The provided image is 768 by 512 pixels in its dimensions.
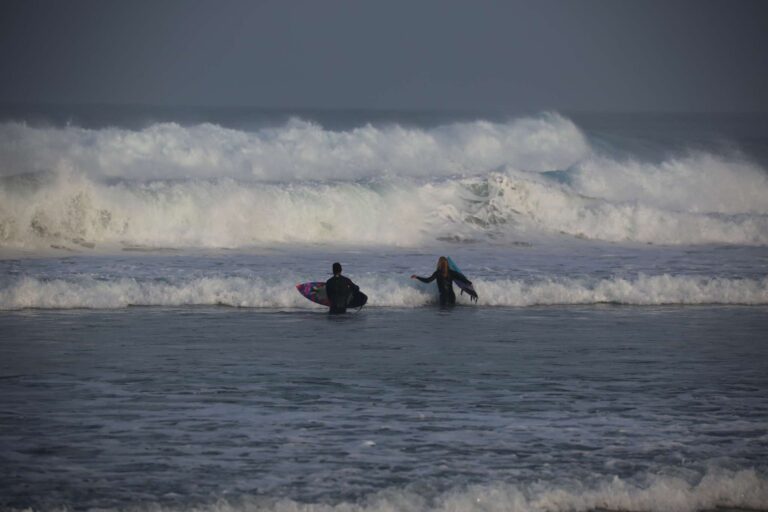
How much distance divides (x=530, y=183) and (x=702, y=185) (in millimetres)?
13625

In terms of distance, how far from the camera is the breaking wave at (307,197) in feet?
104

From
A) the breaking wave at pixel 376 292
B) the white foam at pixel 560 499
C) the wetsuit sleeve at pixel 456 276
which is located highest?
the wetsuit sleeve at pixel 456 276

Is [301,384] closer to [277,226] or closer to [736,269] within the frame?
[736,269]

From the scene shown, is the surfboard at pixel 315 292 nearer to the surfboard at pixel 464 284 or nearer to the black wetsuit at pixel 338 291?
the black wetsuit at pixel 338 291

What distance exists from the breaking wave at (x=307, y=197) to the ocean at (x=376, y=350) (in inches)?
4.6

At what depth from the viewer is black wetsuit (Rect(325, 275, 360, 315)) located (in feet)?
67.9

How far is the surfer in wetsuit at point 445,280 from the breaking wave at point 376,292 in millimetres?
429

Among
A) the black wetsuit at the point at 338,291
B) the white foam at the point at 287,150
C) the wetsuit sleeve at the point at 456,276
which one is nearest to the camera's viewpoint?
the black wetsuit at the point at 338,291

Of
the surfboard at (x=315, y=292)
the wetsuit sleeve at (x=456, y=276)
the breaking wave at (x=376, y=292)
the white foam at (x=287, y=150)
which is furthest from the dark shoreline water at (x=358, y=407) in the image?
the white foam at (x=287, y=150)

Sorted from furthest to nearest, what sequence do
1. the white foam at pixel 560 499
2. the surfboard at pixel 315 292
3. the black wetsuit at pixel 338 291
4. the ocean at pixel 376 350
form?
the surfboard at pixel 315 292 → the black wetsuit at pixel 338 291 → the ocean at pixel 376 350 → the white foam at pixel 560 499

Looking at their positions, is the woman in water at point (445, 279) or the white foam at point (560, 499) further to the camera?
the woman in water at point (445, 279)

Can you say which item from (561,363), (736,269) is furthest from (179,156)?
(561,363)

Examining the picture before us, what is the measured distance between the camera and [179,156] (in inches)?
2056

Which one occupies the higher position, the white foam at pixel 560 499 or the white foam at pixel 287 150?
the white foam at pixel 287 150
